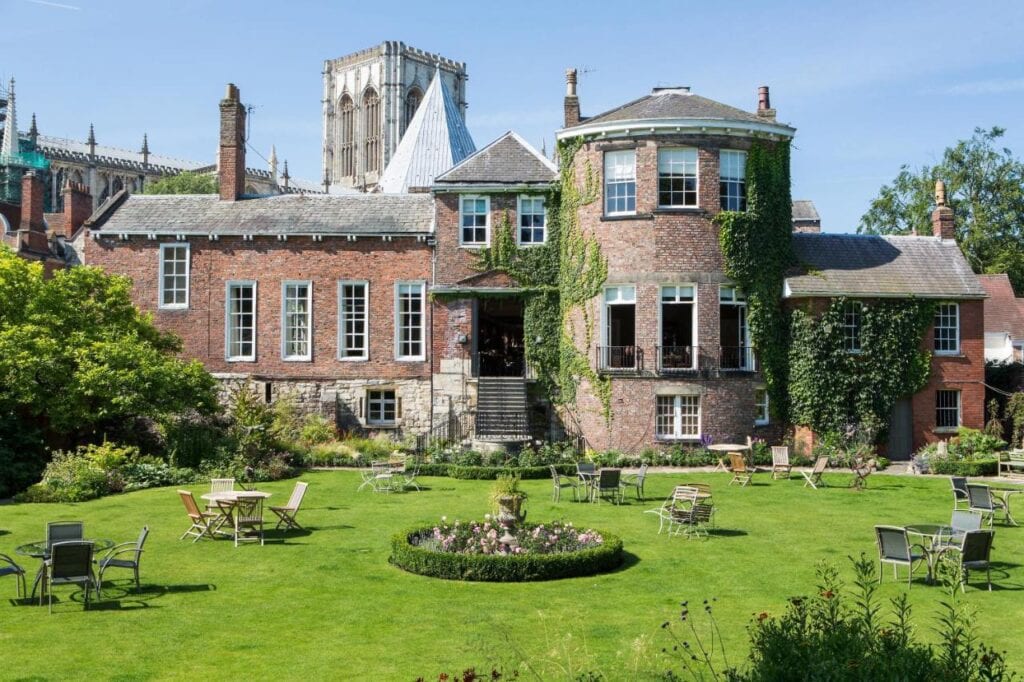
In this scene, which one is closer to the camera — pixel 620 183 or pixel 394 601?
pixel 394 601

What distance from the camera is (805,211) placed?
54000mm

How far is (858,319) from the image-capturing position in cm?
3112

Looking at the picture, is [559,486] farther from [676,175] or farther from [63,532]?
[676,175]

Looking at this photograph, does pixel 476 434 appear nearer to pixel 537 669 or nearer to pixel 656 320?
pixel 656 320

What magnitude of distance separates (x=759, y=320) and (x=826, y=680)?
24382 millimetres

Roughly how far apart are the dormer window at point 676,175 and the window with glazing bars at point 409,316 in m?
9.11

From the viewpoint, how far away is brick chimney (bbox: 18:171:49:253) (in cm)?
4759

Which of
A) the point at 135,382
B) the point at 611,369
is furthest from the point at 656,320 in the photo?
the point at 135,382

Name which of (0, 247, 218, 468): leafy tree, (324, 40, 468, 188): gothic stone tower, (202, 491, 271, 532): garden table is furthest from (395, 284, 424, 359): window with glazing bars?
(324, 40, 468, 188): gothic stone tower

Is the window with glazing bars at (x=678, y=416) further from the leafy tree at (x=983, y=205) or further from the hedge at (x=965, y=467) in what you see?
the leafy tree at (x=983, y=205)

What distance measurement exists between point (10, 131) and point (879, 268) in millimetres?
72008

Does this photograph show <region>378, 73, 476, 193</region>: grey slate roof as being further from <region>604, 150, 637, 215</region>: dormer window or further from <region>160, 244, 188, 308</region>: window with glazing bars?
<region>604, 150, 637, 215</region>: dormer window

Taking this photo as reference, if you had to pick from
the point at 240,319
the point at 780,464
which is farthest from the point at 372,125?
the point at 780,464

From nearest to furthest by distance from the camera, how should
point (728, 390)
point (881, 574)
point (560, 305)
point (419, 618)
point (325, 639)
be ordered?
point (325, 639), point (419, 618), point (881, 574), point (728, 390), point (560, 305)
